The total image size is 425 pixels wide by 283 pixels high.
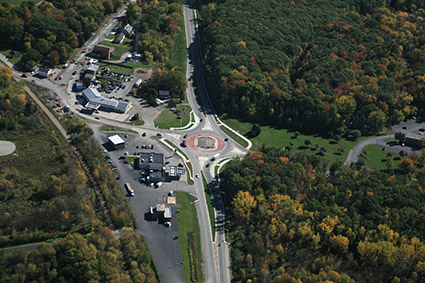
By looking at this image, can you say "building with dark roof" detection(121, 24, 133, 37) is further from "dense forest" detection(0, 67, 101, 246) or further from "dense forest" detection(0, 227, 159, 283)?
"dense forest" detection(0, 227, 159, 283)

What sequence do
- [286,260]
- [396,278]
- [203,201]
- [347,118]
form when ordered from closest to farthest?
[396,278] < [286,260] < [203,201] < [347,118]

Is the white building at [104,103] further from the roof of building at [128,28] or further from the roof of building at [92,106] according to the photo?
the roof of building at [128,28]

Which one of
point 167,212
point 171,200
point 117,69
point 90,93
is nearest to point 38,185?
point 167,212

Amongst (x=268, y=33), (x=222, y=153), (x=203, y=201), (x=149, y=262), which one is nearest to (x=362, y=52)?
(x=268, y=33)

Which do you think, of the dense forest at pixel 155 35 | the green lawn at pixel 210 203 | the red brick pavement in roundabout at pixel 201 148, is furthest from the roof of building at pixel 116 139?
the dense forest at pixel 155 35

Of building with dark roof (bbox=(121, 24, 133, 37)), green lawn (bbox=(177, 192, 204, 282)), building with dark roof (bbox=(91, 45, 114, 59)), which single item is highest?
building with dark roof (bbox=(121, 24, 133, 37))

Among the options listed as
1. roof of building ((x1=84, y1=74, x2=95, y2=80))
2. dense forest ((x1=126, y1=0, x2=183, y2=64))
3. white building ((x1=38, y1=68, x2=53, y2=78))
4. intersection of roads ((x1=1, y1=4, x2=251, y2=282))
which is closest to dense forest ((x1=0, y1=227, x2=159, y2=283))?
intersection of roads ((x1=1, y1=4, x2=251, y2=282))

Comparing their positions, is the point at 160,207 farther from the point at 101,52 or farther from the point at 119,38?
the point at 119,38

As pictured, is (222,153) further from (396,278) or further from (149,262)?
(396,278)
